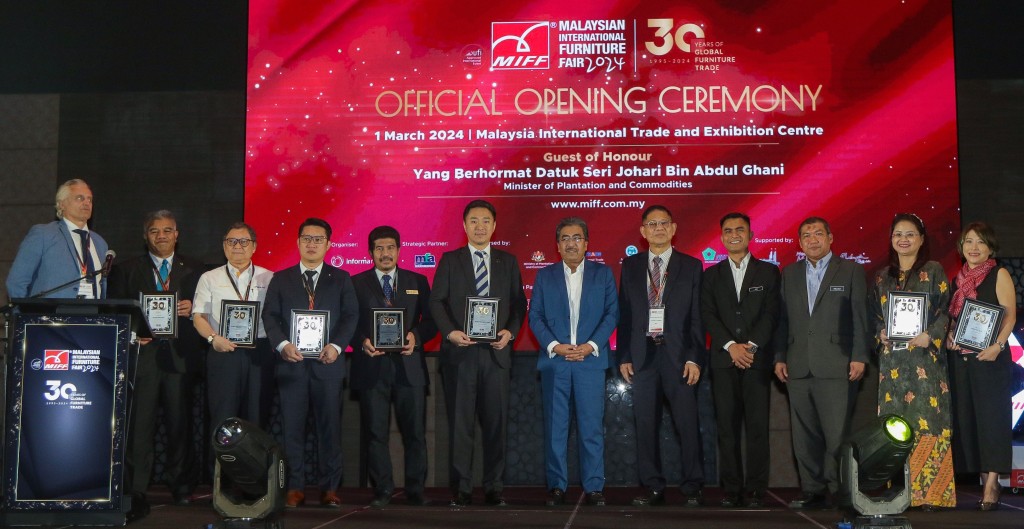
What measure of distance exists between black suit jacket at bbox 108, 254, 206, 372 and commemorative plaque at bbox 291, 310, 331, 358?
66 cm

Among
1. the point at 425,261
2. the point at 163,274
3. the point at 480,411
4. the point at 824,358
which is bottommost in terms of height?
the point at 480,411

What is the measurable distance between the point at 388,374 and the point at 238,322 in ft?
2.80

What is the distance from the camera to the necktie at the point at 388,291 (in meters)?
5.47

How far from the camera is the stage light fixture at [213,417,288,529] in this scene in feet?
13.2

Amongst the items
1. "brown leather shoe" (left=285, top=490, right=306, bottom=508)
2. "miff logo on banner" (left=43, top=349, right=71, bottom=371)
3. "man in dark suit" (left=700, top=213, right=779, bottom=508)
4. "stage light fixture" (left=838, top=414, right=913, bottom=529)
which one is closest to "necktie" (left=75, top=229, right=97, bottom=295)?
"miff logo on banner" (left=43, top=349, right=71, bottom=371)

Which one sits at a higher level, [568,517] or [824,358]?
[824,358]

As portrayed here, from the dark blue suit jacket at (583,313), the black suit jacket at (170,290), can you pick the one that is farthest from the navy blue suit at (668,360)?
the black suit jacket at (170,290)

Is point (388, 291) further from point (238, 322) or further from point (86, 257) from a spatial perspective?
point (86, 257)

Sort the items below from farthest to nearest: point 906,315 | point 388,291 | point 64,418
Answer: point 388,291 < point 906,315 < point 64,418

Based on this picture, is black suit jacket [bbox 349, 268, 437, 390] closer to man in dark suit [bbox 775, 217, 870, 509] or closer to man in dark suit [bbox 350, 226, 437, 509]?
man in dark suit [bbox 350, 226, 437, 509]

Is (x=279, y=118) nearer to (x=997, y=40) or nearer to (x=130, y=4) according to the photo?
(x=130, y=4)

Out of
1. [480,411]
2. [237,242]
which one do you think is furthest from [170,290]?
[480,411]

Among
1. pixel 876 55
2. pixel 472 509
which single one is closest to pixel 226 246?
pixel 472 509

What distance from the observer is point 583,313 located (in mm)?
Result: 5402
